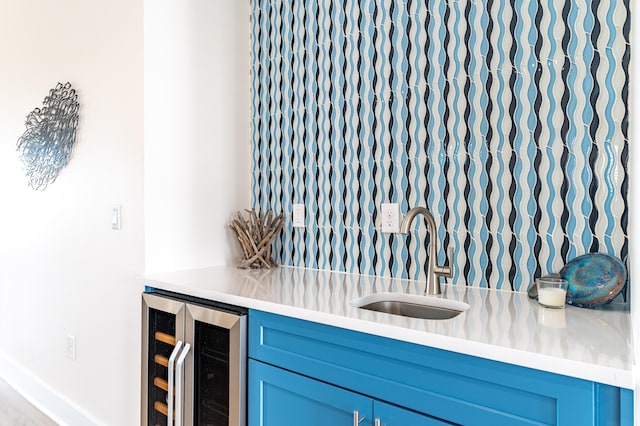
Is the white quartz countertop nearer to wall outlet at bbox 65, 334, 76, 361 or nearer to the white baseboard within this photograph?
wall outlet at bbox 65, 334, 76, 361

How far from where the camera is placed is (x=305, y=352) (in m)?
1.43

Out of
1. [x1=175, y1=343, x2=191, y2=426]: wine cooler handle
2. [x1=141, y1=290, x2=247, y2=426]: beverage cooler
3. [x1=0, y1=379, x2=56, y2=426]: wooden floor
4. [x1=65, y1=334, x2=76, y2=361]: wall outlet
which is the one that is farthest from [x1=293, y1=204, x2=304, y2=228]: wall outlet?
[x1=0, y1=379, x2=56, y2=426]: wooden floor

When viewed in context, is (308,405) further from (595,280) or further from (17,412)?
(17,412)

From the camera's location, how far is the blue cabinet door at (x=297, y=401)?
130cm

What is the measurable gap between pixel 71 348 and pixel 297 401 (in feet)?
5.47

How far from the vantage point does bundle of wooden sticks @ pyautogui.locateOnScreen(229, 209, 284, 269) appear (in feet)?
7.31

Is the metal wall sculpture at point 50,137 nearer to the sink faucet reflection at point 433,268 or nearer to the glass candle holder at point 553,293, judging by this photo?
the sink faucet reflection at point 433,268

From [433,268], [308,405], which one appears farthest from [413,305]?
[308,405]

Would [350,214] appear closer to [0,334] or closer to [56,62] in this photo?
[56,62]

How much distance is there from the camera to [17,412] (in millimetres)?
2660

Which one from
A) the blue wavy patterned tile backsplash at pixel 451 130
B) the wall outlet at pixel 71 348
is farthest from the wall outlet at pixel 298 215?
the wall outlet at pixel 71 348

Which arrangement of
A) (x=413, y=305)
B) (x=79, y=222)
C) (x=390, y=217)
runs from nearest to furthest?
(x=413, y=305) → (x=390, y=217) → (x=79, y=222)

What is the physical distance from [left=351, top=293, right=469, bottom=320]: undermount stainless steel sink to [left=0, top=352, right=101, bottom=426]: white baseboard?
1.64m

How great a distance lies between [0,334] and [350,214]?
277cm
